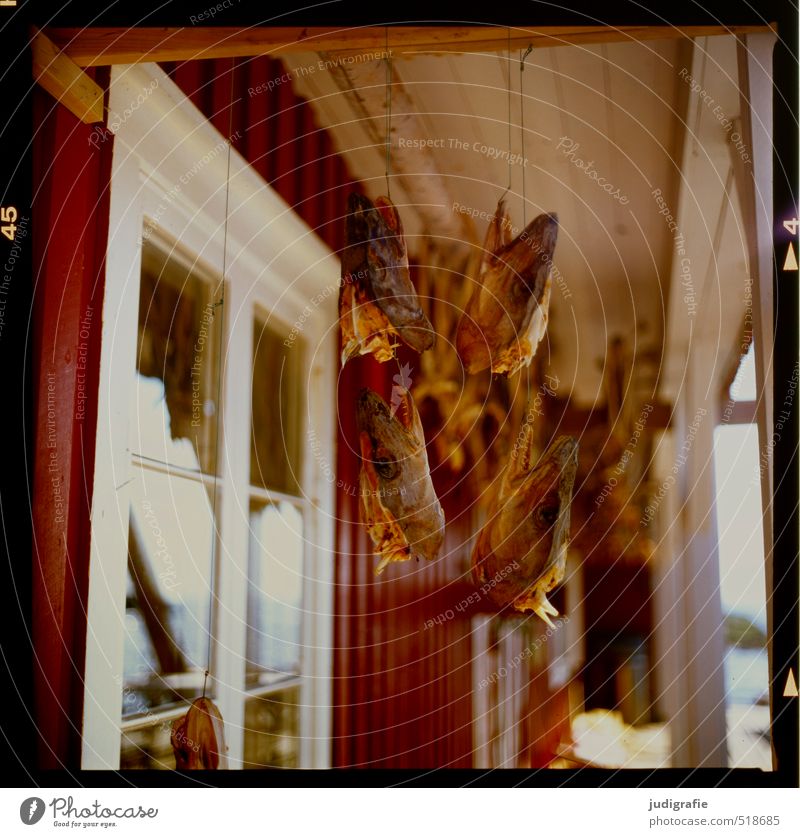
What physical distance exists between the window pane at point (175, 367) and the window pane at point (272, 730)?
1.35 ft

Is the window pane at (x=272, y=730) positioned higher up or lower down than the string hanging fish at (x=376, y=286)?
lower down

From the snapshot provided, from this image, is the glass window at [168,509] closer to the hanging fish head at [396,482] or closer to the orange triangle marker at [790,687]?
the hanging fish head at [396,482]

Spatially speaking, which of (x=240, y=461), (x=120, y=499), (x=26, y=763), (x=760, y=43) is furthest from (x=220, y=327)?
(x=760, y=43)

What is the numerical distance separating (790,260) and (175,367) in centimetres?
75

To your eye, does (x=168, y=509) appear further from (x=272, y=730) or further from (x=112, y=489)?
(x=272, y=730)

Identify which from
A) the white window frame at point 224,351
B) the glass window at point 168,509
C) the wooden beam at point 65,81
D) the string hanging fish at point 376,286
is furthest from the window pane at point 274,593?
the wooden beam at point 65,81

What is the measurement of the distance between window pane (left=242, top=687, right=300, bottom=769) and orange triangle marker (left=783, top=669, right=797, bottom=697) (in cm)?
73

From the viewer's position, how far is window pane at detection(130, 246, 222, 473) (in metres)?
1.13

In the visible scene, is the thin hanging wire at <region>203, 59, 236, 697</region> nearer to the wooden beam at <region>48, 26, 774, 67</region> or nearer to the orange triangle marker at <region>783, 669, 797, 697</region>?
the wooden beam at <region>48, 26, 774, 67</region>

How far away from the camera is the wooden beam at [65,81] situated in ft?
3.13

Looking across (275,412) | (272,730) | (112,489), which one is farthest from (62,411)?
(272,730)

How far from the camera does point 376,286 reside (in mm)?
Answer: 993

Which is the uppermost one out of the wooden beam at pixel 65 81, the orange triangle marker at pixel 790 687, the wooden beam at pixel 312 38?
the wooden beam at pixel 312 38

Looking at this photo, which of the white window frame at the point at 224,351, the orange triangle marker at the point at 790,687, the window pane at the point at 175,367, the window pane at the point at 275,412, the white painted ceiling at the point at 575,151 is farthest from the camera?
the window pane at the point at 275,412
